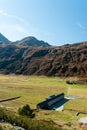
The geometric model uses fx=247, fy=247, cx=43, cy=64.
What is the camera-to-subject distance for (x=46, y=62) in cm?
12581

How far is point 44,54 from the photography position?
138 meters

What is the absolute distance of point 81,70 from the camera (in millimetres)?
111000

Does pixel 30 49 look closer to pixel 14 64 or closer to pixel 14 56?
pixel 14 56

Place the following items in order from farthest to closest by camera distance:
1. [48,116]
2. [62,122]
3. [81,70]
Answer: [81,70], [48,116], [62,122]

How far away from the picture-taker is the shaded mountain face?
114 m

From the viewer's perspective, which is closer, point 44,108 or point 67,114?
point 67,114

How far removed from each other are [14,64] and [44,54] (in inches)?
700

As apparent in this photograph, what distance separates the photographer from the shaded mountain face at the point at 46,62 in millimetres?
114062

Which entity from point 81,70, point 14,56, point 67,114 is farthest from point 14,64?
point 67,114

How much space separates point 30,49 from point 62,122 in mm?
121723

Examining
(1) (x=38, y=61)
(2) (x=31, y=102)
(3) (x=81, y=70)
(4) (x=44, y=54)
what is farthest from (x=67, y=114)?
(4) (x=44, y=54)

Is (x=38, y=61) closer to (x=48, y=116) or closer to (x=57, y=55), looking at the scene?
(x=57, y=55)

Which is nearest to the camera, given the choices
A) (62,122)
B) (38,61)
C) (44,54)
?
(62,122)

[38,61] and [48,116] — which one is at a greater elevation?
[38,61]
